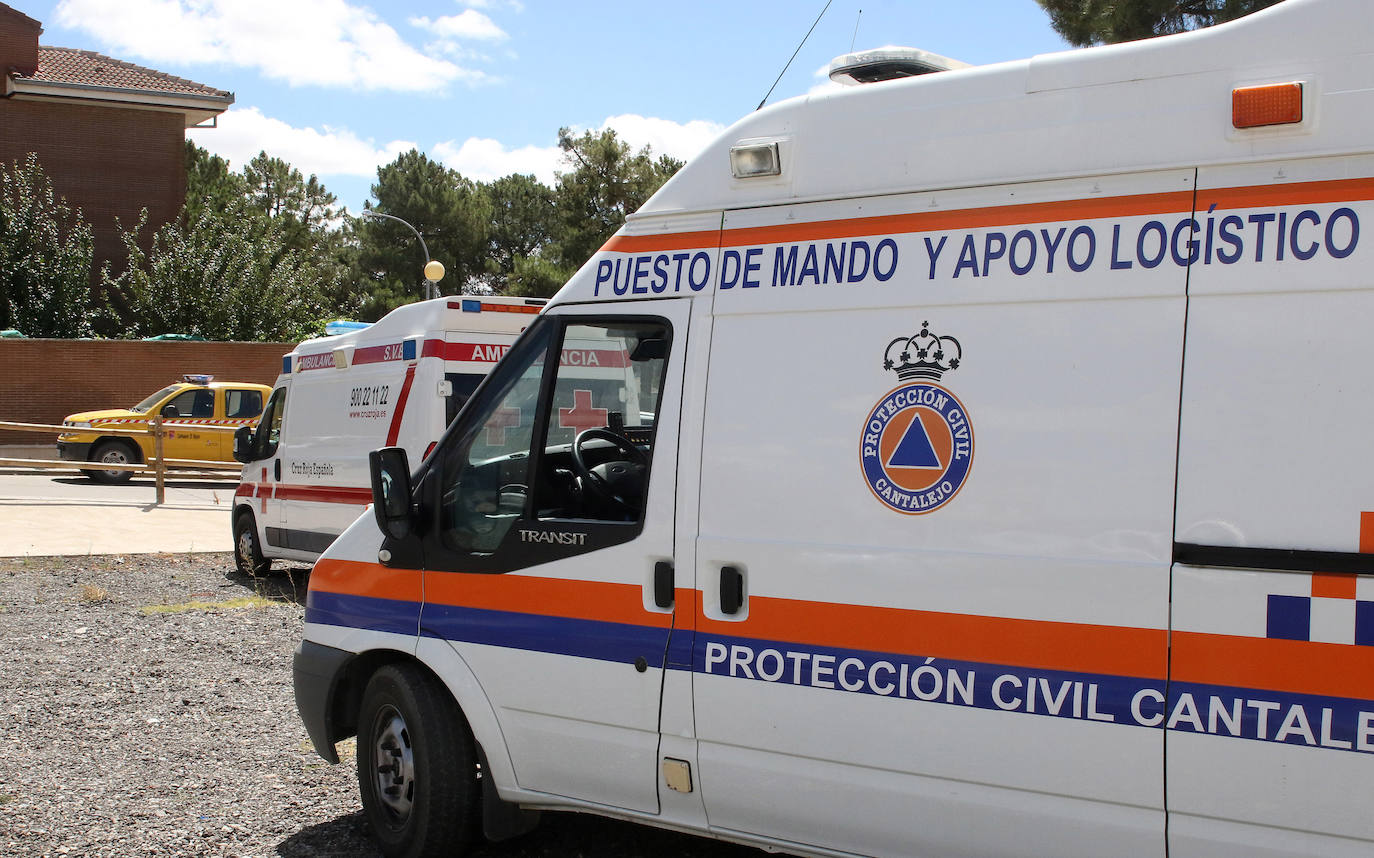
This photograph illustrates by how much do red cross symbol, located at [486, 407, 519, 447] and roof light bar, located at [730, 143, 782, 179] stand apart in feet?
3.67

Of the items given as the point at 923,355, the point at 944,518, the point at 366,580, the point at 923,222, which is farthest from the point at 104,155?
the point at 944,518

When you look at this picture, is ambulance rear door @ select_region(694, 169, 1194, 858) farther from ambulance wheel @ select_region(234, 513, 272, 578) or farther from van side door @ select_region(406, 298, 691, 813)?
ambulance wheel @ select_region(234, 513, 272, 578)

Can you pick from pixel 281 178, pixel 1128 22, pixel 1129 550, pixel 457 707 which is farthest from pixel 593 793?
pixel 281 178

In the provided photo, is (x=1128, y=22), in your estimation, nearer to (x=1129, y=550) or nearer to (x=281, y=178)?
(x=1129, y=550)

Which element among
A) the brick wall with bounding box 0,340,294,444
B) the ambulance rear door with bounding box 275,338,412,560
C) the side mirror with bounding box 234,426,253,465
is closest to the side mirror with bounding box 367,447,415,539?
the ambulance rear door with bounding box 275,338,412,560

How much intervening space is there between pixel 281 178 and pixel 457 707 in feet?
235

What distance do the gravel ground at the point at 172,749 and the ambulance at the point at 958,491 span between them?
2.80 feet

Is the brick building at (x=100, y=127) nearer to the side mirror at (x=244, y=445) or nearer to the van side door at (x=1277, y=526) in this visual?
the side mirror at (x=244, y=445)

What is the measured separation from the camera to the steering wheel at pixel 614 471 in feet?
12.6

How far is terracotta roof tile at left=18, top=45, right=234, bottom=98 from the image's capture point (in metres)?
35.0

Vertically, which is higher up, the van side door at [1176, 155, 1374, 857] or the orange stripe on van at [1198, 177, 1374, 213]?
the orange stripe on van at [1198, 177, 1374, 213]

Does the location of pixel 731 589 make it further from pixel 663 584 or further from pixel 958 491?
pixel 958 491

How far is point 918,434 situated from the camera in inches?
126

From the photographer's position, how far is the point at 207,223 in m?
32.3
